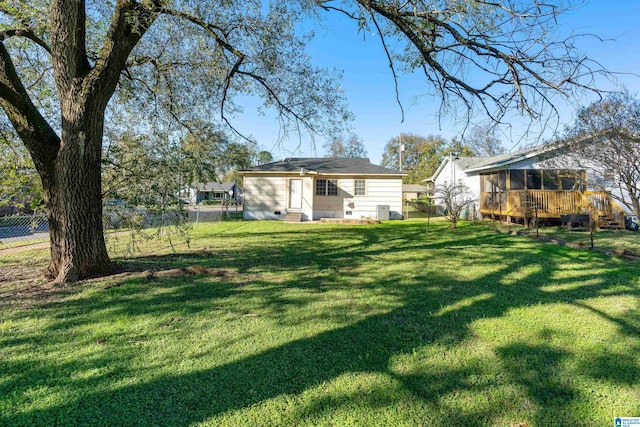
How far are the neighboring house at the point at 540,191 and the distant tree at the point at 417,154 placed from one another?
30963mm

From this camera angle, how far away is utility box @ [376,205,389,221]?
1812cm

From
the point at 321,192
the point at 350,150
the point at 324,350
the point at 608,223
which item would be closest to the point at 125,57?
the point at 324,350

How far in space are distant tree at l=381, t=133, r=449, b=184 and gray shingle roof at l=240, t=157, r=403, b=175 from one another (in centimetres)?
2967

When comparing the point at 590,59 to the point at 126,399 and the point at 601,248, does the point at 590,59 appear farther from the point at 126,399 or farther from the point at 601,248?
the point at 601,248

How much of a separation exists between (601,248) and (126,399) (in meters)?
10.6

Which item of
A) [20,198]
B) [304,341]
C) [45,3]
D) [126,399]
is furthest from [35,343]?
[45,3]

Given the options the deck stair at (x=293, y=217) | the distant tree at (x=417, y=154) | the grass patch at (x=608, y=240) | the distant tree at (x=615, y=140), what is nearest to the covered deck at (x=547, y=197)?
the grass patch at (x=608, y=240)

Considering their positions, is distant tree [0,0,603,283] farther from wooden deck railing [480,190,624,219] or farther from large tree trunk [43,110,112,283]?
wooden deck railing [480,190,624,219]

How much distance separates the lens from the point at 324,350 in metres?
2.93

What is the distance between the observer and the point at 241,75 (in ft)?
24.5

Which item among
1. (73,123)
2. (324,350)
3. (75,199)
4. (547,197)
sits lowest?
(324,350)

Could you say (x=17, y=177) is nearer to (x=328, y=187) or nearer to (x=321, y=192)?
(x=321, y=192)

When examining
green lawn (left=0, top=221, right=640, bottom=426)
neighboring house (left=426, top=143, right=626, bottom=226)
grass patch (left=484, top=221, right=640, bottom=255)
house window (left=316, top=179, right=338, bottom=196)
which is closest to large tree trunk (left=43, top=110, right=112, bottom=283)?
green lawn (left=0, top=221, right=640, bottom=426)

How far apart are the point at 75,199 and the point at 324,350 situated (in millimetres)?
4505
